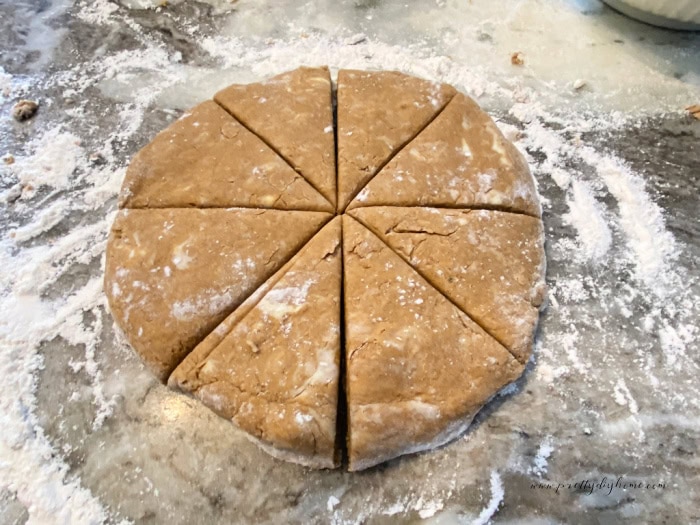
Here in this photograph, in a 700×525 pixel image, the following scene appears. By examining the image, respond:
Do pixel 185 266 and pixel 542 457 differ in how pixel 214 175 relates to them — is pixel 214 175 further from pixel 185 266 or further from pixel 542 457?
pixel 542 457

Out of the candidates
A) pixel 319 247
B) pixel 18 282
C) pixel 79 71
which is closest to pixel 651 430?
pixel 319 247

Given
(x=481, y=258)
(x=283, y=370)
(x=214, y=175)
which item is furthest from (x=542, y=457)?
(x=214, y=175)

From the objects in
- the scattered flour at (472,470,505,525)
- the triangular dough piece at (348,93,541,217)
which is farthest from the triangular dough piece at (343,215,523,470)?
the triangular dough piece at (348,93,541,217)

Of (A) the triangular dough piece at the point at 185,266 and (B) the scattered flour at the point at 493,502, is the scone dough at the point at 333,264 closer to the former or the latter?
(A) the triangular dough piece at the point at 185,266

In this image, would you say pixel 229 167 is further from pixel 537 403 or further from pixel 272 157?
pixel 537 403

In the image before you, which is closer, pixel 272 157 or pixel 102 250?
pixel 272 157

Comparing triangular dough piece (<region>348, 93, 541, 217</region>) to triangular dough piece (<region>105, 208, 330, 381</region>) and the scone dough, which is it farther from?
triangular dough piece (<region>105, 208, 330, 381</region>)
